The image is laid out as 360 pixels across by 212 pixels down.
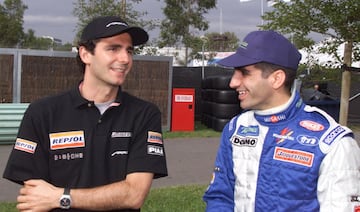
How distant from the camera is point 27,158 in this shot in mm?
2453

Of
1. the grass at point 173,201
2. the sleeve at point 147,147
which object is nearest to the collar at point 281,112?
the sleeve at point 147,147

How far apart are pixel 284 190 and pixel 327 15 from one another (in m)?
6.08

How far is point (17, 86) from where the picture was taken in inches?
476

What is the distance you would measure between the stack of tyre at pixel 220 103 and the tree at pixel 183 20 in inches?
513

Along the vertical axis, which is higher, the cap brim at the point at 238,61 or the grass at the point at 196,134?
the cap brim at the point at 238,61

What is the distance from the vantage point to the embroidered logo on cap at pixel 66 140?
2.49 m

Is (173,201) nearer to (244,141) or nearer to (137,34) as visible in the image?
(137,34)

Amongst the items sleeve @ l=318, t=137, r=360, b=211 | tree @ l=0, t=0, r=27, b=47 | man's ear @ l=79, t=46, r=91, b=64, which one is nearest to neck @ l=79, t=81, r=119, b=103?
man's ear @ l=79, t=46, r=91, b=64

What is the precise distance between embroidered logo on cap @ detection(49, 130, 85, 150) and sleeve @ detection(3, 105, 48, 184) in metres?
0.06

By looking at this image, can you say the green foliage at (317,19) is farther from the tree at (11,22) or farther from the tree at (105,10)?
the tree at (11,22)

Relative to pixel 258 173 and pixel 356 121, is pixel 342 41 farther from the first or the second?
pixel 356 121

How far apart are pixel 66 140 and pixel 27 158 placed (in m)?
0.20

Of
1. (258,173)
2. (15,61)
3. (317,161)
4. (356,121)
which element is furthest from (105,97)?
(356,121)

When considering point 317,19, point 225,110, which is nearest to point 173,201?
point 317,19
